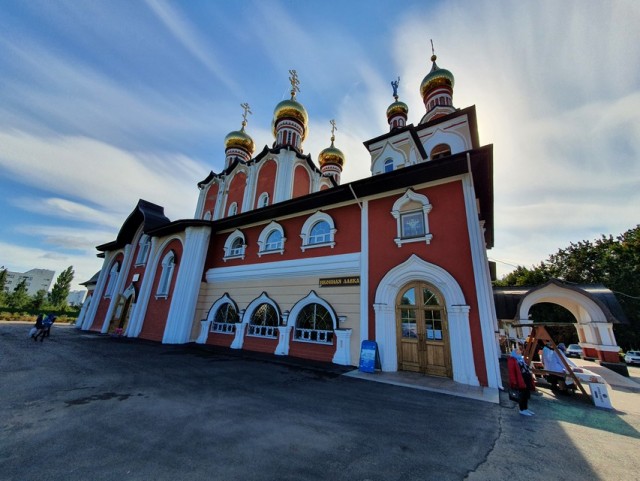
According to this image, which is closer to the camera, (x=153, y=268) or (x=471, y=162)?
(x=471, y=162)

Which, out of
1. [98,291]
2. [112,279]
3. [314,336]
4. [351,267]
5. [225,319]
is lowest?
[314,336]

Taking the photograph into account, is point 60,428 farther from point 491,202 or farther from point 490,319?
point 491,202

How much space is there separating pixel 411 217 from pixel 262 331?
300 inches

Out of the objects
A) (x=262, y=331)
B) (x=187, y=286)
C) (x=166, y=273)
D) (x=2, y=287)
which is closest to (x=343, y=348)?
(x=262, y=331)

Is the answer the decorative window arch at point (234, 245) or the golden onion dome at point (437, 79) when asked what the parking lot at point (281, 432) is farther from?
the golden onion dome at point (437, 79)

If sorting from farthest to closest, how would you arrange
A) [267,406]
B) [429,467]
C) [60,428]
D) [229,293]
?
[229,293], [267,406], [60,428], [429,467]

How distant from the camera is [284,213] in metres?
11.8

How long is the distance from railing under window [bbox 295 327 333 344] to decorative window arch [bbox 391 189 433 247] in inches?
163

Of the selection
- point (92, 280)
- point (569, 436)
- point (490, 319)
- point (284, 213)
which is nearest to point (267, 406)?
point (569, 436)

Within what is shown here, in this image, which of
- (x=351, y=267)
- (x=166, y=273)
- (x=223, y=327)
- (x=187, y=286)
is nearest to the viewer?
(x=351, y=267)

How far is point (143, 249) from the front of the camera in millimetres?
17031

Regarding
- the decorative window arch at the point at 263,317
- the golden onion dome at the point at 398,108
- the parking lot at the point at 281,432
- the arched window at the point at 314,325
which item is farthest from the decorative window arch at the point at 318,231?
the golden onion dome at the point at 398,108

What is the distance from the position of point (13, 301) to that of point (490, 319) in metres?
74.7

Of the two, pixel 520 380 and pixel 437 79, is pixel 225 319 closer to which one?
pixel 520 380
